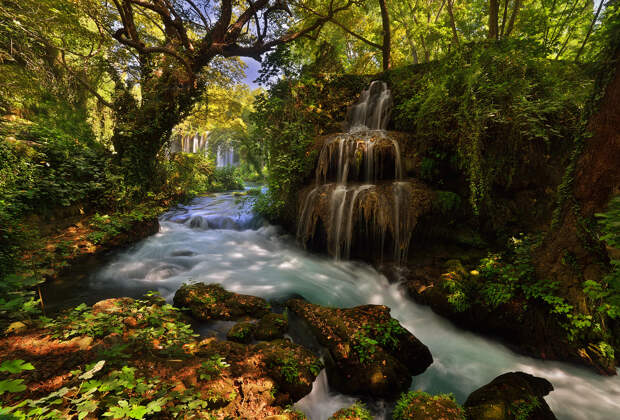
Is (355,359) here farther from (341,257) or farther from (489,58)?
(489,58)

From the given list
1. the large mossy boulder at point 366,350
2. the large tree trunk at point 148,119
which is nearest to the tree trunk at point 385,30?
the large tree trunk at point 148,119

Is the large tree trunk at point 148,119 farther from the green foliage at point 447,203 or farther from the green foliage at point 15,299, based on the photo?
the green foliage at point 447,203

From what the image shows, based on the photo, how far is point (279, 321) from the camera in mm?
3691

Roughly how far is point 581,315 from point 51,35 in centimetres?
1430

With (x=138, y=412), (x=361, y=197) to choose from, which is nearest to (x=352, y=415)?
(x=138, y=412)

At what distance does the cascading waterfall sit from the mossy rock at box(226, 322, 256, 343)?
11.0ft

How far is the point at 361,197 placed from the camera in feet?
19.5

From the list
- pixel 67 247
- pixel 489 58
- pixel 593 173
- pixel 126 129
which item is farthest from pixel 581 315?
pixel 126 129

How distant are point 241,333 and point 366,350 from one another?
1836 millimetres

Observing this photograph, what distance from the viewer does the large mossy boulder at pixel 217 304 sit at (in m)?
3.81

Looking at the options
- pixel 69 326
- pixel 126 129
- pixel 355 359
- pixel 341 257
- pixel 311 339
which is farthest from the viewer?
pixel 126 129

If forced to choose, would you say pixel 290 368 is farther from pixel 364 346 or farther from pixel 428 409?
pixel 428 409

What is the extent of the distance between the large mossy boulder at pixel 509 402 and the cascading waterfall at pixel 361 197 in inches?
129

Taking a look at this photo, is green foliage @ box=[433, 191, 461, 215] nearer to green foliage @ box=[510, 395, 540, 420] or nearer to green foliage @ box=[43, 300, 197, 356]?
green foliage @ box=[510, 395, 540, 420]
